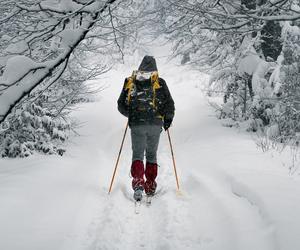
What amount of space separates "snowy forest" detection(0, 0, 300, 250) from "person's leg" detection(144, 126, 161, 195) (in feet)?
0.74

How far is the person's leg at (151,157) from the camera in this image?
7.19 m

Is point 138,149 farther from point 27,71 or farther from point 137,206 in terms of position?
point 27,71

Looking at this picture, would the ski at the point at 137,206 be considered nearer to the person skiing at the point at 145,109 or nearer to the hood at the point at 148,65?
the person skiing at the point at 145,109

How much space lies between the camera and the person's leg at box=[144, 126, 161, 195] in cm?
719

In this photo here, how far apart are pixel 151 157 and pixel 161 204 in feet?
3.31

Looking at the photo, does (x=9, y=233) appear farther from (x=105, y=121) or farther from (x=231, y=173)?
(x=105, y=121)

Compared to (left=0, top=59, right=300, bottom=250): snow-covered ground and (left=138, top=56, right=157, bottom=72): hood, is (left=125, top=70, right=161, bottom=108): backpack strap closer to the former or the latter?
(left=138, top=56, right=157, bottom=72): hood

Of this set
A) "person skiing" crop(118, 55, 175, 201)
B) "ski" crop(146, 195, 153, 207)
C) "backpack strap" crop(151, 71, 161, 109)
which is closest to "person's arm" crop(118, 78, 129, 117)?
"person skiing" crop(118, 55, 175, 201)

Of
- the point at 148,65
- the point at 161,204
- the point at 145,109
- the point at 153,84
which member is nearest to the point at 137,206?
the point at 161,204

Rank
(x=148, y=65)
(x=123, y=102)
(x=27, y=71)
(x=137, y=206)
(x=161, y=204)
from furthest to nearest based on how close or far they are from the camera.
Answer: (x=123, y=102), (x=148, y=65), (x=161, y=204), (x=137, y=206), (x=27, y=71)

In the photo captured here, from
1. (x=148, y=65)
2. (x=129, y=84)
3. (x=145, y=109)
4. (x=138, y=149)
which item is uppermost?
(x=148, y=65)

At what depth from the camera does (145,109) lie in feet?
23.4

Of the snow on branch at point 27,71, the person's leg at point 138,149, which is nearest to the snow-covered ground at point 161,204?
the person's leg at point 138,149

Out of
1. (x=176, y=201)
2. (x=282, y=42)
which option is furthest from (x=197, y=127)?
(x=176, y=201)
